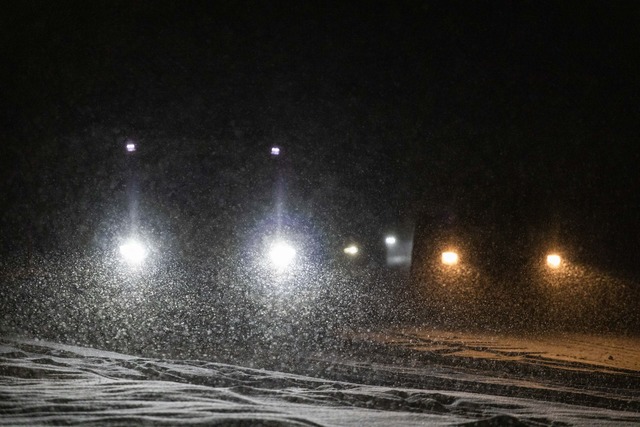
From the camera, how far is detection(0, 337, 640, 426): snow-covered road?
3943 mm

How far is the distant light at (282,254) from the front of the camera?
23297 millimetres

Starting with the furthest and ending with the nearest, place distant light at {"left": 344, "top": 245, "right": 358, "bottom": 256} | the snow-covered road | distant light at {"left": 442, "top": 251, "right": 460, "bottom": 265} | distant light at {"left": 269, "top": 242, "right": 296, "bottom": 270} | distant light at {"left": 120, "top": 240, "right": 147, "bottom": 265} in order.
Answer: distant light at {"left": 344, "top": 245, "right": 358, "bottom": 256}
distant light at {"left": 269, "top": 242, "right": 296, "bottom": 270}
distant light at {"left": 120, "top": 240, "right": 147, "bottom": 265}
distant light at {"left": 442, "top": 251, "right": 460, "bottom": 265}
the snow-covered road

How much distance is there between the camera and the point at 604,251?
20.5m

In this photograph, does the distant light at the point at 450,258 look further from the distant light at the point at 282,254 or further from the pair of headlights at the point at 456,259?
the distant light at the point at 282,254

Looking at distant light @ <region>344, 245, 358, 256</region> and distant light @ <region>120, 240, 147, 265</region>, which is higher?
distant light @ <region>344, 245, 358, 256</region>

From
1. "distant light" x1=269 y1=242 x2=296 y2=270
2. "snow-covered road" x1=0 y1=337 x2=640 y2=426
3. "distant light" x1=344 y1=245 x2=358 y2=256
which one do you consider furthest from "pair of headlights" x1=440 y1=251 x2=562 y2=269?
"snow-covered road" x1=0 y1=337 x2=640 y2=426

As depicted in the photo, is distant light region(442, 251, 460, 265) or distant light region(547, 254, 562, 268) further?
distant light region(442, 251, 460, 265)

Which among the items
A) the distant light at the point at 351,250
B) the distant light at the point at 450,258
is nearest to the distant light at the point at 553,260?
the distant light at the point at 450,258

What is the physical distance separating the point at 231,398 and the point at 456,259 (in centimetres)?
1701

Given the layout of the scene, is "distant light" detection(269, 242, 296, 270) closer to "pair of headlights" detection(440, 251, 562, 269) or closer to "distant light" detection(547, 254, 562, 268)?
"pair of headlights" detection(440, 251, 562, 269)

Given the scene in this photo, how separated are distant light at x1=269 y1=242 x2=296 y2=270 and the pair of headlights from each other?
5.93 metres

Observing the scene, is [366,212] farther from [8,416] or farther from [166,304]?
[8,416]

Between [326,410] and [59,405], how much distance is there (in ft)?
5.98

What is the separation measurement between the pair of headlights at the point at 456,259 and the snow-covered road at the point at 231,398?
14.1 meters
